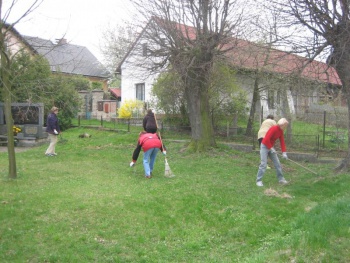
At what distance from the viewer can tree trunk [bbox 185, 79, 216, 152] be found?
14625 mm

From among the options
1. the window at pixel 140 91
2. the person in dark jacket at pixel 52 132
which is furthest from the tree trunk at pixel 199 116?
the window at pixel 140 91

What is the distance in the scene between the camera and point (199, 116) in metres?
14.8

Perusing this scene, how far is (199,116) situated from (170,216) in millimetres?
7935

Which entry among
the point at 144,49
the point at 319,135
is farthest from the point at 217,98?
the point at 319,135

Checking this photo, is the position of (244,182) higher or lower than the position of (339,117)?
lower

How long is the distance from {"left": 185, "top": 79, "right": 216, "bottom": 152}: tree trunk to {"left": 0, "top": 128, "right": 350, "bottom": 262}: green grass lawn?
3.34 meters

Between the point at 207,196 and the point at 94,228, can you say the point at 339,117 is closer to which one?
the point at 207,196

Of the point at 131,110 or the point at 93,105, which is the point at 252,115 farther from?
the point at 93,105

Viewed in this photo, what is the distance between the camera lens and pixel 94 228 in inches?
258

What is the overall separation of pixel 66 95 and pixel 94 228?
58.5 feet

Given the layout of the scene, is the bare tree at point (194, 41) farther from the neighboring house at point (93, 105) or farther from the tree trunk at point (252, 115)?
the neighboring house at point (93, 105)

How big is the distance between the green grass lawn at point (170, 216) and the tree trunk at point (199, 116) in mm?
3344

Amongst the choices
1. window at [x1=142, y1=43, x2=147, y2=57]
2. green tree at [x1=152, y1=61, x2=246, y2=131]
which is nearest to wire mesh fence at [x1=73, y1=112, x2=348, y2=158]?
green tree at [x1=152, y1=61, x2=246, y2=131]

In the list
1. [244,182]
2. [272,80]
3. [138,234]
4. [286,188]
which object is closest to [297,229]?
[138,234]
